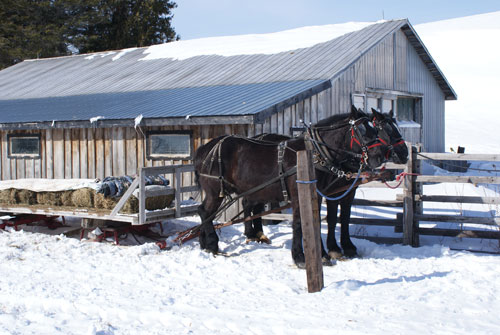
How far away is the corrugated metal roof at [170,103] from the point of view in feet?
35.4

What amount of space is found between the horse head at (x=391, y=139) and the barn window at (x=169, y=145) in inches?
196

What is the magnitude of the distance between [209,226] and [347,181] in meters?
2.34

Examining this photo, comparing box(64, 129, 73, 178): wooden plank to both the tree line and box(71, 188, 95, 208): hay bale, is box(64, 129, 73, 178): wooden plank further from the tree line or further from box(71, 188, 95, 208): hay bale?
the tree line

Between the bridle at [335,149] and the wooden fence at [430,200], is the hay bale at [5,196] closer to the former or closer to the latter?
the bridle at [335,149]

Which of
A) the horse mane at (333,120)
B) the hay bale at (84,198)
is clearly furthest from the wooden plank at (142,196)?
the horse mane at (333,120)

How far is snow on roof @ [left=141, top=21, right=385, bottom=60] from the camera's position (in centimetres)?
1669

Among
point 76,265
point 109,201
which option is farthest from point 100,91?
point 76,265

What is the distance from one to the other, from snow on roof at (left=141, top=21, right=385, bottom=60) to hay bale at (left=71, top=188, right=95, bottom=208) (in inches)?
322

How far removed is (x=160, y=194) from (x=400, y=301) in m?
4.48

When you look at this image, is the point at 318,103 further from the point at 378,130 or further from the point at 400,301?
the point at 400,301

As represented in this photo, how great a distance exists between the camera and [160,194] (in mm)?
8953

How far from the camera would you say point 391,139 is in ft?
24.2

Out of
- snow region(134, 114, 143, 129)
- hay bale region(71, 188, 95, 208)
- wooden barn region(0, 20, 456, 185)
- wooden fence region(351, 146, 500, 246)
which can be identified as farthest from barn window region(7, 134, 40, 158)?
wooden fence region(351, 146, 500, 246)

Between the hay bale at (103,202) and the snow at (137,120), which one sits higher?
the snow at (137,120)
